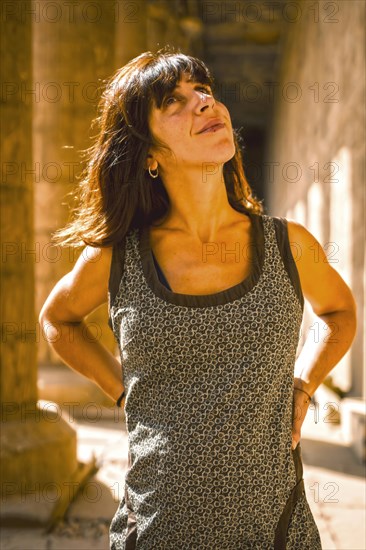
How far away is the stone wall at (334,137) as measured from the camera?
578 cm

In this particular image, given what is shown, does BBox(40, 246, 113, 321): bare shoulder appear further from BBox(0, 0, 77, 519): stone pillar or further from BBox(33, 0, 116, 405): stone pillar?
BBox(33, 0, 116, 405): stone pillar

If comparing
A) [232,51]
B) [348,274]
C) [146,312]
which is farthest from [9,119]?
[232,51]

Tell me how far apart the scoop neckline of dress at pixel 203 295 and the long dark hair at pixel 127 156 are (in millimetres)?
119

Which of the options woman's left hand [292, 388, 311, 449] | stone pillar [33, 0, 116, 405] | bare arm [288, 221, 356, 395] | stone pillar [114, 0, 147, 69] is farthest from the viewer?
stone pillar [114, 0, 147, 69]

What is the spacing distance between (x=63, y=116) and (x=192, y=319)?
613cm

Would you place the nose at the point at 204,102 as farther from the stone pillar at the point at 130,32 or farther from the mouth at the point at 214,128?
the stone pillar at the point at 130,32

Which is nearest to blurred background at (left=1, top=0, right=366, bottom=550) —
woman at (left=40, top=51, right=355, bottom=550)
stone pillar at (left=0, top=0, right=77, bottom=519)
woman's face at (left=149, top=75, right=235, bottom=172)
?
stone pillar at (left=0, top=0, right=77, bottom=519)

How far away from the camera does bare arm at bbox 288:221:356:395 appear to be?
1.95 meters

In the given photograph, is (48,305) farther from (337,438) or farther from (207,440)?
(337,438)

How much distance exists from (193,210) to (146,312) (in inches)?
14.8

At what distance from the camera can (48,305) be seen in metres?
2.04

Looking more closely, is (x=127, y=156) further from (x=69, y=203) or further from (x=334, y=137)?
(x=334, y=137)

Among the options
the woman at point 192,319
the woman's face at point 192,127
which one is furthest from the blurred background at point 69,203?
the woman's face at point 192,127

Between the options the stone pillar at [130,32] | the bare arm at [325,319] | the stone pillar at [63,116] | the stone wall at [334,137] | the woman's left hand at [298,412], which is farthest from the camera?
the stone pillar at [130,32]
